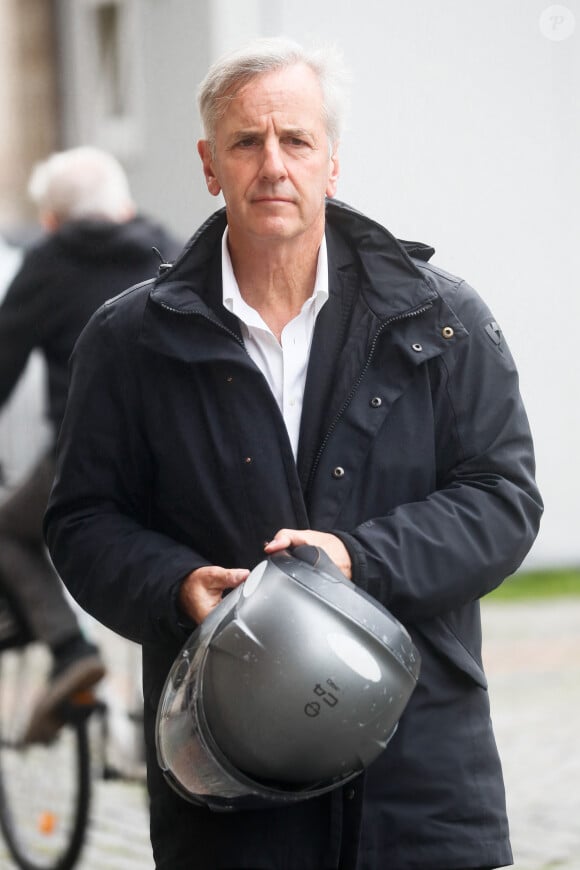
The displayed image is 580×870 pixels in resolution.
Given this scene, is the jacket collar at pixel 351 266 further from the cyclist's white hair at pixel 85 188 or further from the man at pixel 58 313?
the cyclist's white hair at pixel 85 188

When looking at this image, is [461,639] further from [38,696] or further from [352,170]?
[38,696]

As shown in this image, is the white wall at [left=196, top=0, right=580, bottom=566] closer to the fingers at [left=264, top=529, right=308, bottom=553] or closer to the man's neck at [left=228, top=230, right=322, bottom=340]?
the man's neck at [left=228, top=230, right=322, bottom=340]

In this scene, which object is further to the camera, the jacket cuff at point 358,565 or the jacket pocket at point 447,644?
the jacket pocket at point 447,644

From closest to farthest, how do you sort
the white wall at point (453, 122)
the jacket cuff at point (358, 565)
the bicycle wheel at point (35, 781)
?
the jacket cuff at point (358, 565) → the white wall at point (453, 122) → the bicycle wheel at point (35, 781)

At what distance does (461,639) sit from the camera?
3.06 m

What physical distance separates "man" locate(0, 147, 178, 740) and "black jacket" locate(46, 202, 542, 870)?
107 inches

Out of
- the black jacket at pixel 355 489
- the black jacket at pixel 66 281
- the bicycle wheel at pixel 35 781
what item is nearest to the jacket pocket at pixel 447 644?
the black jacket at pixel 355 489

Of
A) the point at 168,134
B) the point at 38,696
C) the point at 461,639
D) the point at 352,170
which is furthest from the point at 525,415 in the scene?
the point at 168,134

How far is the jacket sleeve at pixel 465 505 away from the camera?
287 cm

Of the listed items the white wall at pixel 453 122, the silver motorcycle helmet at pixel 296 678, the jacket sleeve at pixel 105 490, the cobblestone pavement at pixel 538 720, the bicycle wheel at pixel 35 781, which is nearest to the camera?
the silver motorcycle helmet at pixel 296 678

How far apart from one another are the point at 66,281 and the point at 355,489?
299 centimetres

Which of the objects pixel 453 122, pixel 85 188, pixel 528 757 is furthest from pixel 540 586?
pixel 453 122

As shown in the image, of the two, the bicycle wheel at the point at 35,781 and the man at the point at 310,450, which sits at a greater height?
the man at the point at 310,450

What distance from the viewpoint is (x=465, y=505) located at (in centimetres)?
295
